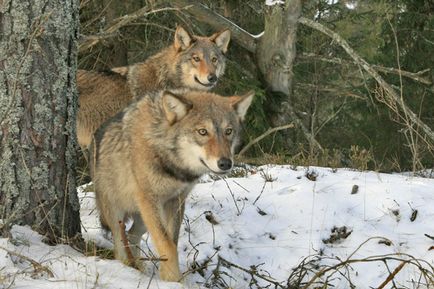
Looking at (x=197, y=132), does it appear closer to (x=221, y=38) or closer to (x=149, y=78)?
(x=149, y=78)

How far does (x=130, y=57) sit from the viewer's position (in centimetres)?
1391

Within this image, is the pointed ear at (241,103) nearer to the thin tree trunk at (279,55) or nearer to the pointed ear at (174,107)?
the pointed ear at (174,107)

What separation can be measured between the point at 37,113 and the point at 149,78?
166 inches

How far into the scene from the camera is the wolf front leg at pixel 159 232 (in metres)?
4.73

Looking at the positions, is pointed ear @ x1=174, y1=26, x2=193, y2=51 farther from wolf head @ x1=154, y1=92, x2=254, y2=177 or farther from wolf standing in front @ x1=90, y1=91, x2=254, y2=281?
wolf head @ x1=154, y1=92, x2=254, y2=177

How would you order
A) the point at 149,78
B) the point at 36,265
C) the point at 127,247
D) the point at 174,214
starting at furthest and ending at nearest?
the point at 149,78
the point at 174,214
the point at 127,247
the point at 36,265

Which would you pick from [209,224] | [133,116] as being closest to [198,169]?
[133,116]

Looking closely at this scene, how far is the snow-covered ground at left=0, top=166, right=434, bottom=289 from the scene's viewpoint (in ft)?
16.5

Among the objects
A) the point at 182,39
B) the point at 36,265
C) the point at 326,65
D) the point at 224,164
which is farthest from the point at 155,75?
the point at 326,65

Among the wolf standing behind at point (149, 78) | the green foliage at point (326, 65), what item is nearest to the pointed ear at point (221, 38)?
the wolf standing behind at point (149, 78)

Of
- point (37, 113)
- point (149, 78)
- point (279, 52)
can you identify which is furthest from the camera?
point (279, 52)

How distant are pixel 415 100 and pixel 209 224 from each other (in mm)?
11264

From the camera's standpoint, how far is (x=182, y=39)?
8695 mm

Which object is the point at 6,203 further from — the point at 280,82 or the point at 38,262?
the point at 280,82
